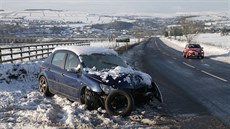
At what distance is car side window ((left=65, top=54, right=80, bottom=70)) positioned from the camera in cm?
971

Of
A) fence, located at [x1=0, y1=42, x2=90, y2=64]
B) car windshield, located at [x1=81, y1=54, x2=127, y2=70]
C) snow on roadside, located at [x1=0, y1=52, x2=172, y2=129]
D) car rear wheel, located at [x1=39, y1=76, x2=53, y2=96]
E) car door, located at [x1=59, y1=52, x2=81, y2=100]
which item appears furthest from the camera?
→ fence, located at [x1=0, y1=42, x2=90, y2=64]

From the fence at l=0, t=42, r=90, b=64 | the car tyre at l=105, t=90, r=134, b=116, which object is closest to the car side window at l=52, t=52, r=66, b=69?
the car tyre at l=105, t=90, r=134, b=116

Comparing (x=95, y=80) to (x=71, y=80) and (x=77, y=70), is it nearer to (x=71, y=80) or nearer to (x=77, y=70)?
(x=77, y=70)

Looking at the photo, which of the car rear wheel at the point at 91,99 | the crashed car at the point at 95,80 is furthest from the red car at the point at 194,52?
the car rear wheel at the point at 91,99

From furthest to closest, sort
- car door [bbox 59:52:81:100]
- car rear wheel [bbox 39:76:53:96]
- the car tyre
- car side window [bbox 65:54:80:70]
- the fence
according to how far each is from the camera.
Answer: the fence, car rear wheel [bbox 39:76:53:96], car side window [bbox 65:54:80:70], car door [bbox 59:52:81:100], the car tyre

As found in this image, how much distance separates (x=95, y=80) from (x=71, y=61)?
1613 mm

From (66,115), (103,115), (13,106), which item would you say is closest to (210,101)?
(103,115)

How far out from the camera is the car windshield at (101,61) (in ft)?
31.3

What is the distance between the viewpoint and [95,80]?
853cm

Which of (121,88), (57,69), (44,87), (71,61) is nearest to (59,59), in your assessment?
(57,69)

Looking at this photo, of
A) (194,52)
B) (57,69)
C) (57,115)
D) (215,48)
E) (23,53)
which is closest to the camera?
(57,115)

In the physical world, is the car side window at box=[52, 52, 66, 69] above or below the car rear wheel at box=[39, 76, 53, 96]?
above

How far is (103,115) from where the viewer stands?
8.09 meters

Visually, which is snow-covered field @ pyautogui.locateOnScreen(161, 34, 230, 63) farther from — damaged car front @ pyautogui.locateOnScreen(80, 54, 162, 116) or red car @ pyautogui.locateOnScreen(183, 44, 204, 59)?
damaged car front @ pyautogui.locateOnScreen(80, 54, 162, 116)
